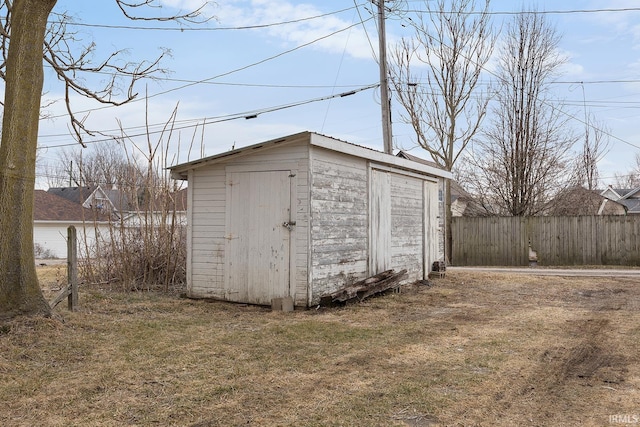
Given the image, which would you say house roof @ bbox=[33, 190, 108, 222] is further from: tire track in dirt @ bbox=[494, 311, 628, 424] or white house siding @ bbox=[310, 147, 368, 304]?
tire track in dirt @ bbox=[494, 311, 628, 424]

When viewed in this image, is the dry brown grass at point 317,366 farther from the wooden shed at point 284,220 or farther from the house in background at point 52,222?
the house in background at point 52,222

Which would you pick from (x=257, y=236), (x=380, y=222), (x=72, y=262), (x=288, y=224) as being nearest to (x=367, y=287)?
(x=380, y=222)

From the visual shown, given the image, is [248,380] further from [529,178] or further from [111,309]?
[529,178]

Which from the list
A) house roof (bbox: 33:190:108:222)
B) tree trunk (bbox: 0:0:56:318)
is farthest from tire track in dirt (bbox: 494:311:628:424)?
house roof (bbox: 33:190:108:222)

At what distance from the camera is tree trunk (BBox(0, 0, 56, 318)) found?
562cm

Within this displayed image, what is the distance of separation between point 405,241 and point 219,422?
785 centimetres

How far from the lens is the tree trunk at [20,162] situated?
562 centimetres

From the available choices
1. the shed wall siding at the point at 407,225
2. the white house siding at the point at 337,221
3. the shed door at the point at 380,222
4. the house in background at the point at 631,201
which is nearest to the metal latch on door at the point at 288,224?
the white house siding at the point at 337,221

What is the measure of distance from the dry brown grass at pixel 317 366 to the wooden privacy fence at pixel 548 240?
10.0 metres

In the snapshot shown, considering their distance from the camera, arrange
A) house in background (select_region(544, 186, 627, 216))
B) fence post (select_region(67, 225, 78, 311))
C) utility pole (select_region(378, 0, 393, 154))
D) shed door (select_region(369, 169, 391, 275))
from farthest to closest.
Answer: house in background (select_region(544, 186, 627, 216)), utility pole (select_region(378, 0, 393, 154)), shed door (select_region(369, 169, 391, 275)), fence post (select_region(67, 225, 78, 311))

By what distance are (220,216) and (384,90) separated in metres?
6.89

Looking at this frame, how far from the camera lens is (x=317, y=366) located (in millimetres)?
4727

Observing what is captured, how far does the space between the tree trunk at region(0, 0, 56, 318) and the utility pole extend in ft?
28.9

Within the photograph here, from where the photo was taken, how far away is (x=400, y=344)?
222 inches
